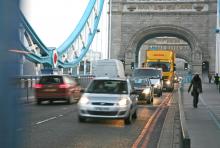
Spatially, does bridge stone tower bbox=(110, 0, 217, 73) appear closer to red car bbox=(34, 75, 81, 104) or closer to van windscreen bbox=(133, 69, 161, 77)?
van windscreen bbox=(133, 69, 161, 77)

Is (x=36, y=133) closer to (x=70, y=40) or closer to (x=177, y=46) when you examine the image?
(x=70, y=40)

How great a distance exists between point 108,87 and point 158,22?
5788 centimetres

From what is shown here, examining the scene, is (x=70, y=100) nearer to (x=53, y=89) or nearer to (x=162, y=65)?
(x=53, y=89)

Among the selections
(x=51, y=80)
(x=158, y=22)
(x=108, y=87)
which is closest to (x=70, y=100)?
(x=51, y=80)

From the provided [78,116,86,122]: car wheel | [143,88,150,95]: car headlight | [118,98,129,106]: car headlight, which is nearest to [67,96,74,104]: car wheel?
[143,88,150,95]: car headlight

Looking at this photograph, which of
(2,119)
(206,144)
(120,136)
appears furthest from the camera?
(120,136)

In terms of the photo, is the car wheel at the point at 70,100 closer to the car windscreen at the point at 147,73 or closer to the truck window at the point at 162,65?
the car windscreen at the point at 147,73

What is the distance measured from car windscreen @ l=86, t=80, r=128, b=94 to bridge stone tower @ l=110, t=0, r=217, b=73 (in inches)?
2190

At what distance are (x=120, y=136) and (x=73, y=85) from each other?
41.5ft

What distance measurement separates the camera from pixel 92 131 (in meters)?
12.1

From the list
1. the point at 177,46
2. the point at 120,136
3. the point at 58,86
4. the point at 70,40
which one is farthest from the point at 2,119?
the point at 177,46

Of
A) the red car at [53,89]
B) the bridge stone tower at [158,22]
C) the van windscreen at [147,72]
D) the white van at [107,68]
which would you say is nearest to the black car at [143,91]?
the red car at [53,89]

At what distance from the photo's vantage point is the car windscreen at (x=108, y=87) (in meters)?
14.6

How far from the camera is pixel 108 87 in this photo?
587 inches
